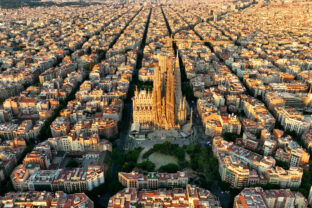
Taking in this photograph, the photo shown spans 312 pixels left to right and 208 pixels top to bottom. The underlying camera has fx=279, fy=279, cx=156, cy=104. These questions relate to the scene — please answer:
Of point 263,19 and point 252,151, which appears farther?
point 263,19

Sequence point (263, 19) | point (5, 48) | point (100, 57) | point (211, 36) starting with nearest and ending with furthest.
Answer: point (100, 57)
point (5, 48)
point (211, 36)
point (263, 19)

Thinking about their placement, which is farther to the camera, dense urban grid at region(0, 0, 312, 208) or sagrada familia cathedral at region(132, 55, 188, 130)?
sagrada familia cathedral at region(132, 55, 188, 130)

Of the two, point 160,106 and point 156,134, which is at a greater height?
point 160,106

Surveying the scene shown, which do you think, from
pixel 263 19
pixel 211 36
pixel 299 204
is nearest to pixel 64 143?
pixel 299 204

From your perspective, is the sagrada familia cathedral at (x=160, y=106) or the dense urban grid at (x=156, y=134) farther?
the sagrada familia cathedral at (x=160, y=106)

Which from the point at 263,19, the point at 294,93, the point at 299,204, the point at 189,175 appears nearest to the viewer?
the point at 299,204

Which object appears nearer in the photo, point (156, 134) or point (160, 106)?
point (160, 106)

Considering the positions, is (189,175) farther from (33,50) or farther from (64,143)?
(33,50)

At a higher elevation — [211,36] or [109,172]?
[211,36]
